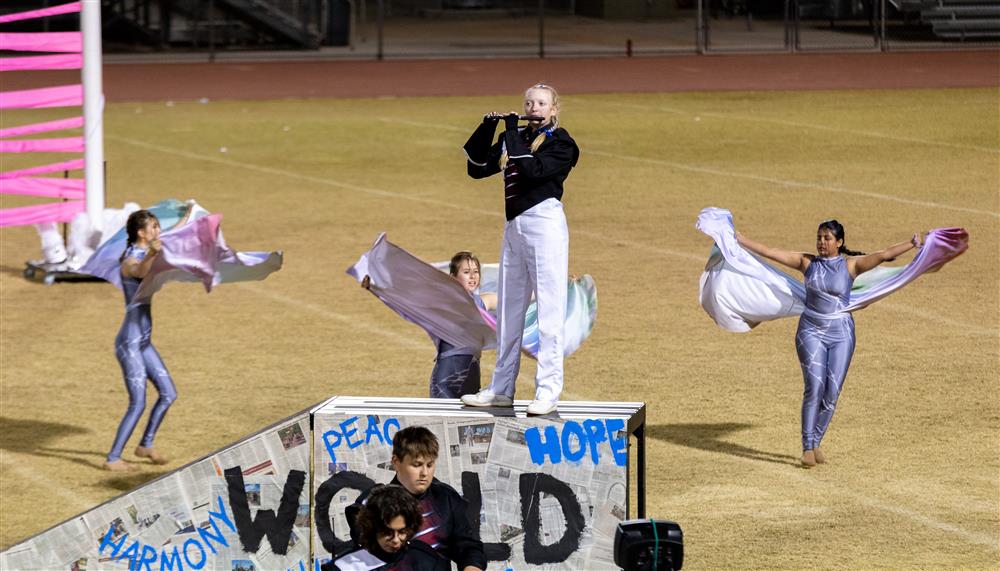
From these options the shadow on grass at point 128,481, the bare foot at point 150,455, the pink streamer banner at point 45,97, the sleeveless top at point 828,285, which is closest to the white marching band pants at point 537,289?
the sleeveless top at point 828,285

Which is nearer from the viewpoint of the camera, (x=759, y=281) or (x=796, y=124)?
(x=759, y=281)

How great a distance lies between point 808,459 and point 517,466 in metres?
4.28

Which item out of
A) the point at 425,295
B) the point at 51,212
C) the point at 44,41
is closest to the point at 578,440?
the point at 425,295

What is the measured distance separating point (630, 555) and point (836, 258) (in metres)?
6.76

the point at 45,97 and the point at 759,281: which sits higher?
the point at 45,97

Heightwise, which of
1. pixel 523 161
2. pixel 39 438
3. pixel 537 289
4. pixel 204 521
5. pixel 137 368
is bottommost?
pixel 39 438

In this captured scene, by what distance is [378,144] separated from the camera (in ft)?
103

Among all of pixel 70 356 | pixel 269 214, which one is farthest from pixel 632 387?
pixel 269 214

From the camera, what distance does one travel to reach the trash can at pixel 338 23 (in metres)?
48.3

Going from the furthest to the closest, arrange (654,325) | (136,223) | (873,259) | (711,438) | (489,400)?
(654,325) → (711,438) → (136,223) → (873,259) → (489,400)

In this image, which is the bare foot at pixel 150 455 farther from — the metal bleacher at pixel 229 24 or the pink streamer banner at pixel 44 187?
the metal bleacher at pixel 229 24

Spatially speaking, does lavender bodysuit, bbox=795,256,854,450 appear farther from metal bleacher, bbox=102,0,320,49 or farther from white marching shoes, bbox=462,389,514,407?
metal bleacher, bbox=102,0,320,49

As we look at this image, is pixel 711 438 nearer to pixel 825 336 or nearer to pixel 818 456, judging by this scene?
pixel 818 456

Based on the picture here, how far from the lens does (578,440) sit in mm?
9930
